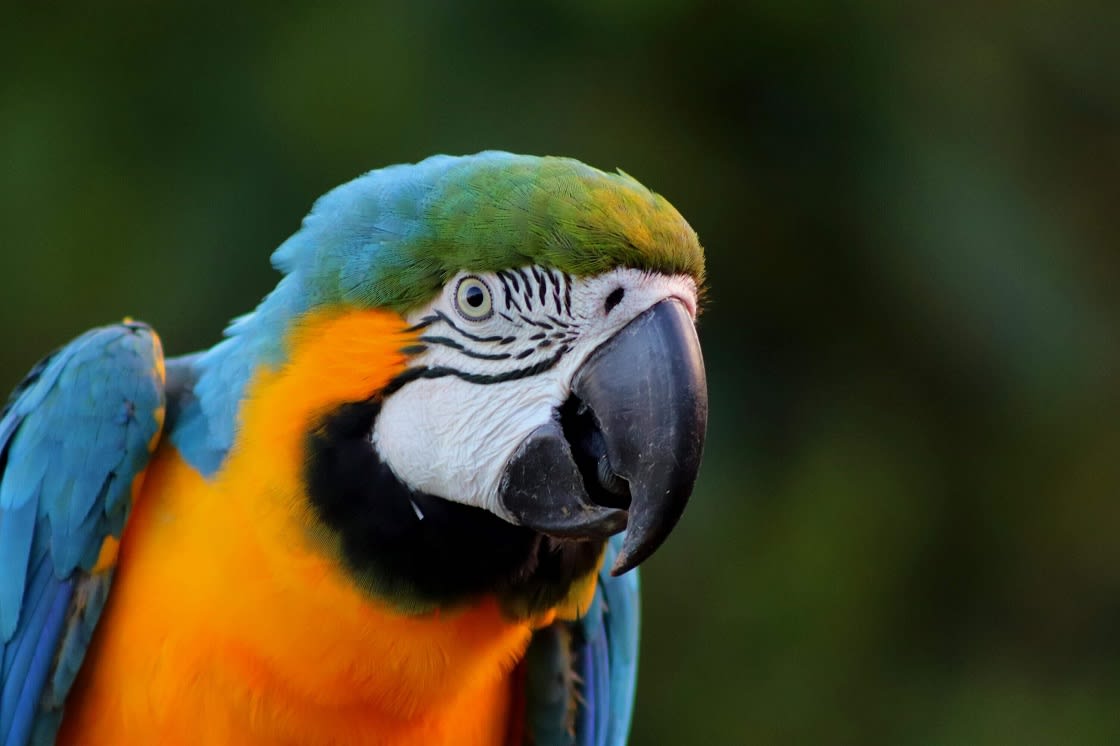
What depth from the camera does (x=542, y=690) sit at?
7.47 feet

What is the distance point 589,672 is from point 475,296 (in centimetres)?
101

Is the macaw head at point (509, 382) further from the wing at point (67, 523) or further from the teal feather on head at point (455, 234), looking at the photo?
the wing at point (67, 523)

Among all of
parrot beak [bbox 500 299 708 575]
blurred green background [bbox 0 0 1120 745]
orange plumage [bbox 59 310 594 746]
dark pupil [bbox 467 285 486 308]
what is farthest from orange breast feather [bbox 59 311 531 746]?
blurred green background [bbox 0 0 1120 745]

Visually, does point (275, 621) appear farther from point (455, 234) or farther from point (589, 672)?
point (589, 672)

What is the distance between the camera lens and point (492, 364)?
1702 mm

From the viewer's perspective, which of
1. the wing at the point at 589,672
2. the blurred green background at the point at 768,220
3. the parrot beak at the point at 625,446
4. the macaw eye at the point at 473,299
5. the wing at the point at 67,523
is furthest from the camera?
the blurred green background at the point at 768,220

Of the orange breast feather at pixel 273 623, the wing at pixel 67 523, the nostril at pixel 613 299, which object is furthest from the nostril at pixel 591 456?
the wing at pixel 67 523

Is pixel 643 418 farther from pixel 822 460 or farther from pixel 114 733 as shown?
pixel 822 460

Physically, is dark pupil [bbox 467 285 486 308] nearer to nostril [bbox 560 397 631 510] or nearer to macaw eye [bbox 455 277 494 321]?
macaw eye [bbox 455 277 494 321]

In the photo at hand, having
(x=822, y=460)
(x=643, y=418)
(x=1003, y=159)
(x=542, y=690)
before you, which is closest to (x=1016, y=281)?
(x=1003, y=159)

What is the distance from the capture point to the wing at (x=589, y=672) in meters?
2.28

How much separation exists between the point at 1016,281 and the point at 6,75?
10.1 feet

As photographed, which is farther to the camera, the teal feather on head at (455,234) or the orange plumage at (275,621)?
the orange plumage at (275,621)

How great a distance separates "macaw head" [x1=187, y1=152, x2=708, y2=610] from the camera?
162 centimetres
